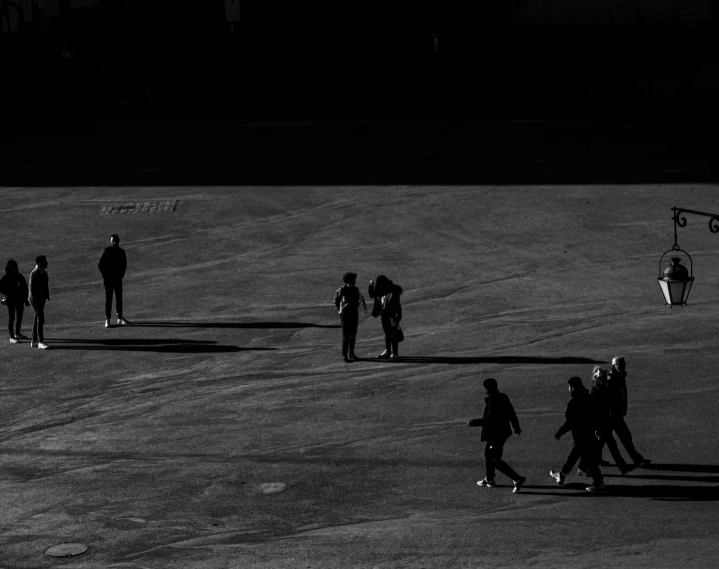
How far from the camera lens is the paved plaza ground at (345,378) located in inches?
577

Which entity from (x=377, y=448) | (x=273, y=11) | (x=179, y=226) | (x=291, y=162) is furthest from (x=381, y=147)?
(x=377, y=448)

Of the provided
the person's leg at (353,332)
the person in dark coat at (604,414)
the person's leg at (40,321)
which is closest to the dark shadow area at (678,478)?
the person in dark coat at (604,414)

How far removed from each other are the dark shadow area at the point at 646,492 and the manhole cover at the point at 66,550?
487 centimetres

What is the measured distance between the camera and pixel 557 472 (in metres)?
16.2

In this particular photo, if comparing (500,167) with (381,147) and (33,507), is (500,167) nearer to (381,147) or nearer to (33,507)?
(381,147)

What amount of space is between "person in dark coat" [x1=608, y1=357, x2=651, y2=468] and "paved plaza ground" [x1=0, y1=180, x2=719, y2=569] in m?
0.18

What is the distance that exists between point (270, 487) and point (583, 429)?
3.65 m

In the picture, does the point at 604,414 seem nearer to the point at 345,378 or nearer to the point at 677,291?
the point at 677,291

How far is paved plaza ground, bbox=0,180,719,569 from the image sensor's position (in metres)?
14.7

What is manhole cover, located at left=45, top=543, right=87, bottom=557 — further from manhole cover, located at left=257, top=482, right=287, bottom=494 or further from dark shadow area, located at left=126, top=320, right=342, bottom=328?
dark shadow area, located at left=126, top=320, right=342, bottom=328

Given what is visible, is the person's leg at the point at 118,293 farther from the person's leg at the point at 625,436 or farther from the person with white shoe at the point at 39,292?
the person's leg at the point at 625,436

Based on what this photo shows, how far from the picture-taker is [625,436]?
640 inches

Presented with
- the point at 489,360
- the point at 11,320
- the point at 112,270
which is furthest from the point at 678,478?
the point at 11,320

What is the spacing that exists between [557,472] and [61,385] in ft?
26.8
